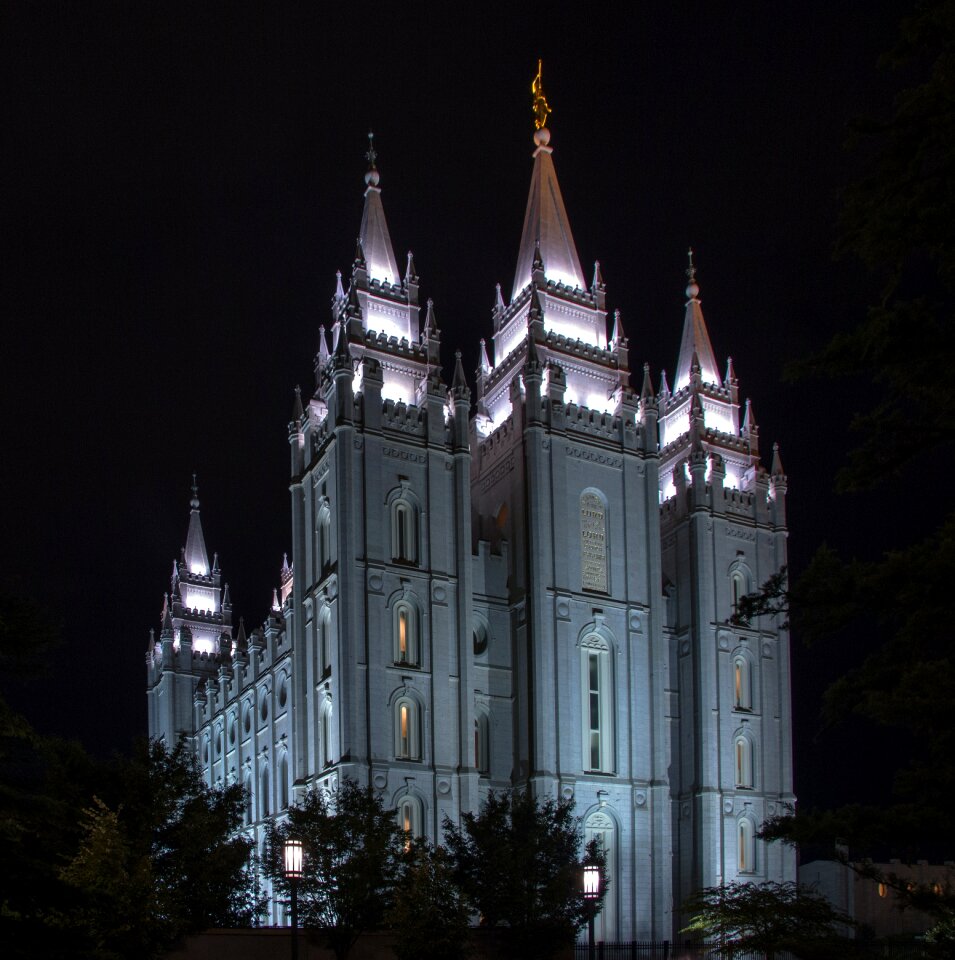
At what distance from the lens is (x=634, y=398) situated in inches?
2060

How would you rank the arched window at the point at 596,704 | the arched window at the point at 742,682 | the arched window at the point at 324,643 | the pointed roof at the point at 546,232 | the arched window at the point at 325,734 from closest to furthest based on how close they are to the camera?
the arched window at the point at 325,734 → the arched window at the point at 324,643 → the arched window at the point at 596,704 → the arched window at the point at 742,682 → the pointed roof at the point at 546,232

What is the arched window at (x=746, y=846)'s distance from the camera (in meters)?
51.4

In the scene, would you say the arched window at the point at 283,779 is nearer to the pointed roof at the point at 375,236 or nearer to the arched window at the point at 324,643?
the arched window at the point at 324,643

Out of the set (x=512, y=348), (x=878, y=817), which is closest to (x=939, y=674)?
(x=878, y=817)

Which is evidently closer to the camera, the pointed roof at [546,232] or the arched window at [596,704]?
the arched window at [596,704]

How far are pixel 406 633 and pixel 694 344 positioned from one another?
23.4 m

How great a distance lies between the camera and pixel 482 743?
48.3 m

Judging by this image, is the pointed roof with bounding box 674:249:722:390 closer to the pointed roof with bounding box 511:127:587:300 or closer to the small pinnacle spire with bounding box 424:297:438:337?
the pointed roof with bounding box 511:127:587:300

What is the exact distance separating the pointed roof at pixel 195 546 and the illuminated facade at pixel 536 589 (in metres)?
26.6

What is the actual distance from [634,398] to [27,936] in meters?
41.0

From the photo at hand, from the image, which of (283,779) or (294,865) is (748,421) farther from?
(294,865)

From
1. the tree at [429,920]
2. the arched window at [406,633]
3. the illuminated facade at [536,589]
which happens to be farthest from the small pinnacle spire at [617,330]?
the tree at [429,920]

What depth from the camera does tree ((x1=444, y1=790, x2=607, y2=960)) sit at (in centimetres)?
3067

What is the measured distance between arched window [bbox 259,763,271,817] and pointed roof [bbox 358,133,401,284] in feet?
79.4
